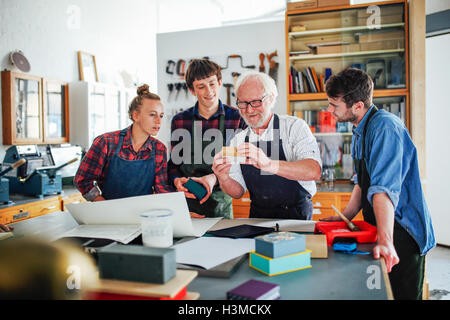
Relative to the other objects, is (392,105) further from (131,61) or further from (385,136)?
(131,61)

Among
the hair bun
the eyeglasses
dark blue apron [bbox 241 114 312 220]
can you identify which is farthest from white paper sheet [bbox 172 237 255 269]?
the hair bun

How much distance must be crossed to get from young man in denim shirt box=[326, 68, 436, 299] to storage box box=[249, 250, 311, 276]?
30 centimetres

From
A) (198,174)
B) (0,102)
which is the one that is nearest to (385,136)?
(198,174)

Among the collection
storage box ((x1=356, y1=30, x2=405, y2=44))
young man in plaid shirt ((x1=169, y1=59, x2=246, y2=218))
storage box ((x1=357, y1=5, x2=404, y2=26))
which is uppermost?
storage box ((x1=357, y1=5, x2=404, y2=26))

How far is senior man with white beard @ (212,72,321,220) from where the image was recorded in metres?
2.11

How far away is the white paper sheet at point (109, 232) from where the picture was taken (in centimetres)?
154

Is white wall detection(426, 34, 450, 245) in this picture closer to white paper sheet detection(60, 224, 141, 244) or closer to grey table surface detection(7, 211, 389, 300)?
grey table surface detection(7, 211, 389, 300)

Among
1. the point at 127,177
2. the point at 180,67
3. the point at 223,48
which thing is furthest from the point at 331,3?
the point at 127,177

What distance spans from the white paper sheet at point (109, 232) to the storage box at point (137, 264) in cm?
50

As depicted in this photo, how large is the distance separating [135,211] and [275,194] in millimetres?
890

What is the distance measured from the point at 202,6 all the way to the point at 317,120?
14.5ft

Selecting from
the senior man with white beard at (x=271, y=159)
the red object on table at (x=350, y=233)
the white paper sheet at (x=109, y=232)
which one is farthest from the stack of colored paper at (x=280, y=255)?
the senior man with white beard at (x=271, y=159)

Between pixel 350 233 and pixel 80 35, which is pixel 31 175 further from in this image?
pixel 350 233

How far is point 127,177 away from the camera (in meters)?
2.45
